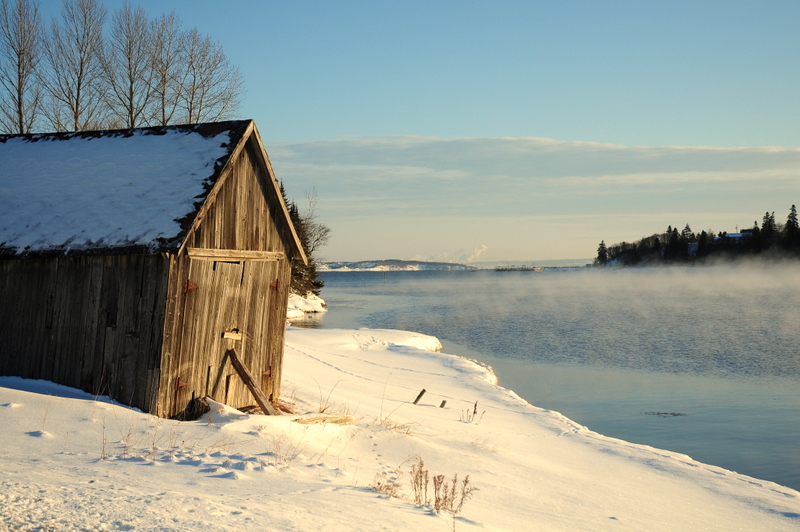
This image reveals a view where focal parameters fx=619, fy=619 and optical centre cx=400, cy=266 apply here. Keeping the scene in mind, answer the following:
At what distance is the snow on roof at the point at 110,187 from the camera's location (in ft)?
33.9

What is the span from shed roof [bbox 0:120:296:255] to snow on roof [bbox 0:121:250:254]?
0.07 ft

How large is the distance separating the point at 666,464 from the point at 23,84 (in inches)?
1433

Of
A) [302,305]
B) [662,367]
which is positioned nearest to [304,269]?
[302,305]

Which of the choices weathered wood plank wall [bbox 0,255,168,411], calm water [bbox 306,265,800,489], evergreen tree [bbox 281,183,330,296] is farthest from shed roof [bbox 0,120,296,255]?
evergreen tree [bbox 281,183,330,296]

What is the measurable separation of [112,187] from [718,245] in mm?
Result: 148111

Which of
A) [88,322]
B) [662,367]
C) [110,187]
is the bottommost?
[662,367]

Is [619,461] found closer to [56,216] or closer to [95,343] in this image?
[95,343]

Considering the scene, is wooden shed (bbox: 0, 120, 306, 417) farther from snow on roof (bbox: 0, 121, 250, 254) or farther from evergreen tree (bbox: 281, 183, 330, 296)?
evergreen tree (bbox: 281, 183, 330, 296)

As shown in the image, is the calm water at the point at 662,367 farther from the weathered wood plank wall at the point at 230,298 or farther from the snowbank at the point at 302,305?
the weathered wood plank wall at the point at 230,298

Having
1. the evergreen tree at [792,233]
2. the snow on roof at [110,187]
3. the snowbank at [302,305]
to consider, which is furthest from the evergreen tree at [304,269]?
the evergreen tree at [792,233]

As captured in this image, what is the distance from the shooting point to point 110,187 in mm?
11484

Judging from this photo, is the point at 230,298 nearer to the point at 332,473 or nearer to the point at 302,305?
the point at 332,473

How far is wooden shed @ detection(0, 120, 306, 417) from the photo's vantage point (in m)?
10.2

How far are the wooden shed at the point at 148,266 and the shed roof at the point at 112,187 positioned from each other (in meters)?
0.03
